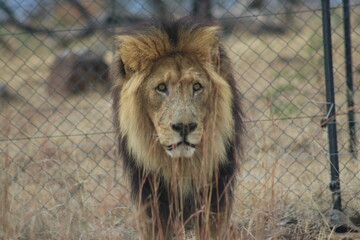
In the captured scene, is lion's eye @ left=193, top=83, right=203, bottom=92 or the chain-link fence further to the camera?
lion's eye @ left=193, top=83, right=203, bottom=92

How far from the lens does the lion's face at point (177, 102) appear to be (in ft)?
9.98

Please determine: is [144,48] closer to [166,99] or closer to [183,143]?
[166,99]

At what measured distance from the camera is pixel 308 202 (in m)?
4.61

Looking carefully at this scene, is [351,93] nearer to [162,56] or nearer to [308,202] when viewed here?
[308,202]

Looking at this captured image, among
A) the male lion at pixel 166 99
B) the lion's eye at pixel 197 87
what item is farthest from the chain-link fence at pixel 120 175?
the lion's eye at pixel 197 87

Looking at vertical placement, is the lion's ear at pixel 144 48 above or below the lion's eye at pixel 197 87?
above

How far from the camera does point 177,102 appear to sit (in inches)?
124

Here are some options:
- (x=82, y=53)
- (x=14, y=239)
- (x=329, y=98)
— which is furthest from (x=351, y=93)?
(x=82, y=53)

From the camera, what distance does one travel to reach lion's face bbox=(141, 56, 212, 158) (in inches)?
120

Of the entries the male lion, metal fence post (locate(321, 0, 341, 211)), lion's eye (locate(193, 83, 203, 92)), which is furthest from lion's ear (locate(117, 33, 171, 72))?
metal fence post (locate(321, 0, 341, 211))

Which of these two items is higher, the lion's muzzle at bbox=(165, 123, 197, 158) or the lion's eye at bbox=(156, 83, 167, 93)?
the lion's eye at bbox=(156, 83, 167, 93)

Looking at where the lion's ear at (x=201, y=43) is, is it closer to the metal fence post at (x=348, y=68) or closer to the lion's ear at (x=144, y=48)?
the lion's ear at (x=144, y=48)

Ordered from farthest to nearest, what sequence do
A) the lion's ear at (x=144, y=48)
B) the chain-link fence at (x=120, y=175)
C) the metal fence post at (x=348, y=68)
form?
the metal fence post at (x=348, y=68), the lion's ear at (x=144, y=48), the chain-link fence at (x=120, y=175)

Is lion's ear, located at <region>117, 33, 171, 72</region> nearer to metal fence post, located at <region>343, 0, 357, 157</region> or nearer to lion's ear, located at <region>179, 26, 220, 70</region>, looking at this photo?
lion's ear, located at <region>179, 26, 220, 70</region>
